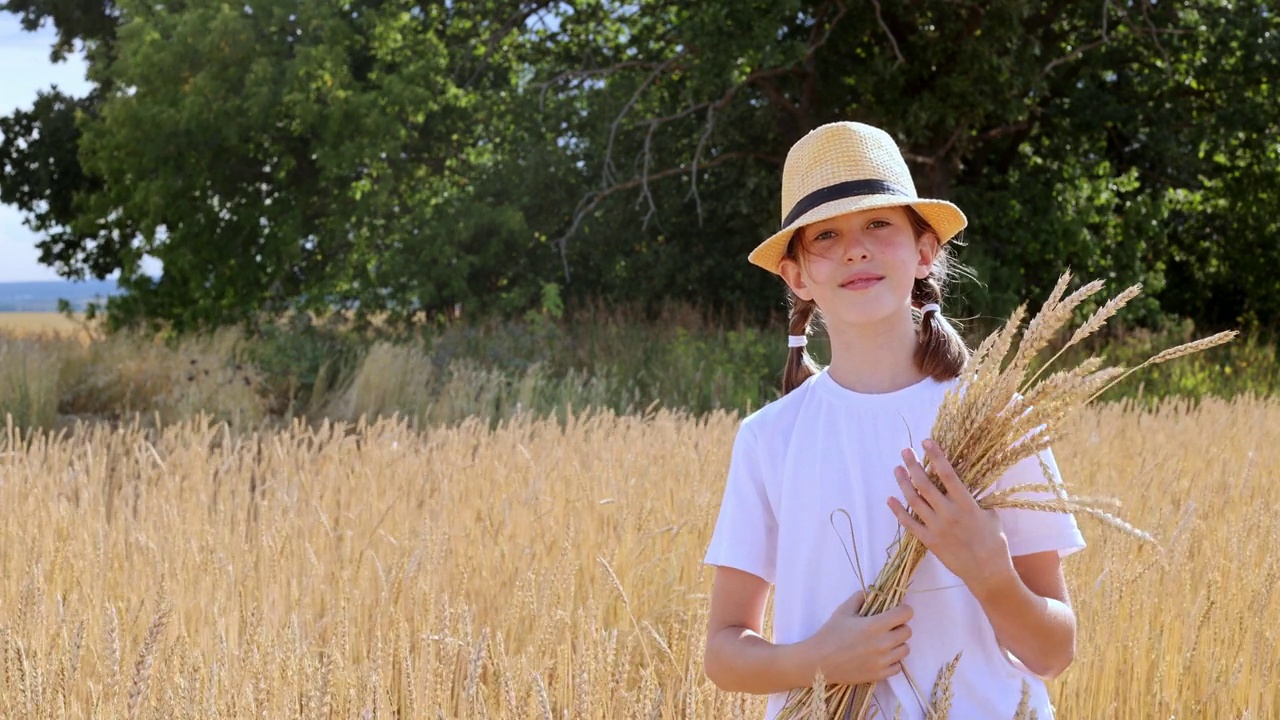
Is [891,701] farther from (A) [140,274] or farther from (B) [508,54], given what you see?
(A) [140,274]

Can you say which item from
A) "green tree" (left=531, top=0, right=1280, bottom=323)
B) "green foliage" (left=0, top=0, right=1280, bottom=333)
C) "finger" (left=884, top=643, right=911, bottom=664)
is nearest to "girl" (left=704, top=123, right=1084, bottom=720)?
"finger" (left=884, top=643, right=911, bottom=664)

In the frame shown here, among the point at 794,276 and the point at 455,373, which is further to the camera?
the point at 455,373

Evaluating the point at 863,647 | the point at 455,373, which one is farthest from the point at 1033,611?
the point at 455,373

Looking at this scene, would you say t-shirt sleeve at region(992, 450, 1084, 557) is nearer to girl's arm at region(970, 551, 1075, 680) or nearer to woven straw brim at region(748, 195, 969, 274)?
girl's arm at region(970, 551, 1075, 680)

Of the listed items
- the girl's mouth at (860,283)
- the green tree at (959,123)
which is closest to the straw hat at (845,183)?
the girl's mouth at (860,283)

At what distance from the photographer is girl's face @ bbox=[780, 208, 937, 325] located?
174cm

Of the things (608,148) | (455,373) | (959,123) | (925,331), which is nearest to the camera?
(925,331)

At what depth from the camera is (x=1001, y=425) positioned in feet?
4.77

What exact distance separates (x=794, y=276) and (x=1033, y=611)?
667 millimetres

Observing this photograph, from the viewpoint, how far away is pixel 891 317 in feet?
5.85

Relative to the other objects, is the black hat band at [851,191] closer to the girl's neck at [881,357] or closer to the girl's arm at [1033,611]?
the girl's neck at [881,357]

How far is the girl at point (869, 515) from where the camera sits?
5.02 ft

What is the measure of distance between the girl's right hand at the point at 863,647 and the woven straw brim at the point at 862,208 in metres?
0.54

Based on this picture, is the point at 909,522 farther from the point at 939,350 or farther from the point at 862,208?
the point at 862,208
